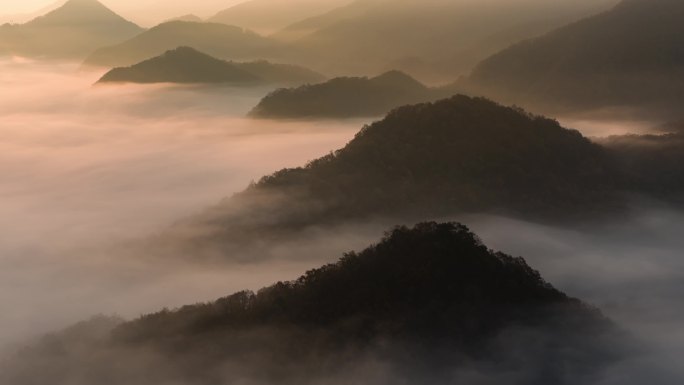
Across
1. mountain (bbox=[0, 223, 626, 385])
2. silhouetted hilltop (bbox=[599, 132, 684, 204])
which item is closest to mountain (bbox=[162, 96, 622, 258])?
silhouetted hilltop (bbox=[599, 132, 684, 204])

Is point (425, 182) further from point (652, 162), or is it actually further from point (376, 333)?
point (376, 333)

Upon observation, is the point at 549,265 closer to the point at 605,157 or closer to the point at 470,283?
the point at 470,283

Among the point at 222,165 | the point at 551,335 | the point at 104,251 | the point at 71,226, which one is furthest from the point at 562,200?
the point at 222,165

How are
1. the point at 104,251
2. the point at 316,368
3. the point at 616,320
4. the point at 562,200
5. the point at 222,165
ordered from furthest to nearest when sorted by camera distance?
the point at 222,165 < the point at 562,200 < the point at 104,251 < the point at 616,320 < the point at 316,368

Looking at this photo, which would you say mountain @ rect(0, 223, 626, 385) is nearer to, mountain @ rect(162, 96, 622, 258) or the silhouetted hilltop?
mountain @ rect(162, 96, 622, 258)

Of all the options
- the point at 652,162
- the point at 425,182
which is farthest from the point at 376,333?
the point at 652,162

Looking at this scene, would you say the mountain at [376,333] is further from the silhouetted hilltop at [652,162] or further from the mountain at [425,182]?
the silhouetted hilltop at [652,162]
